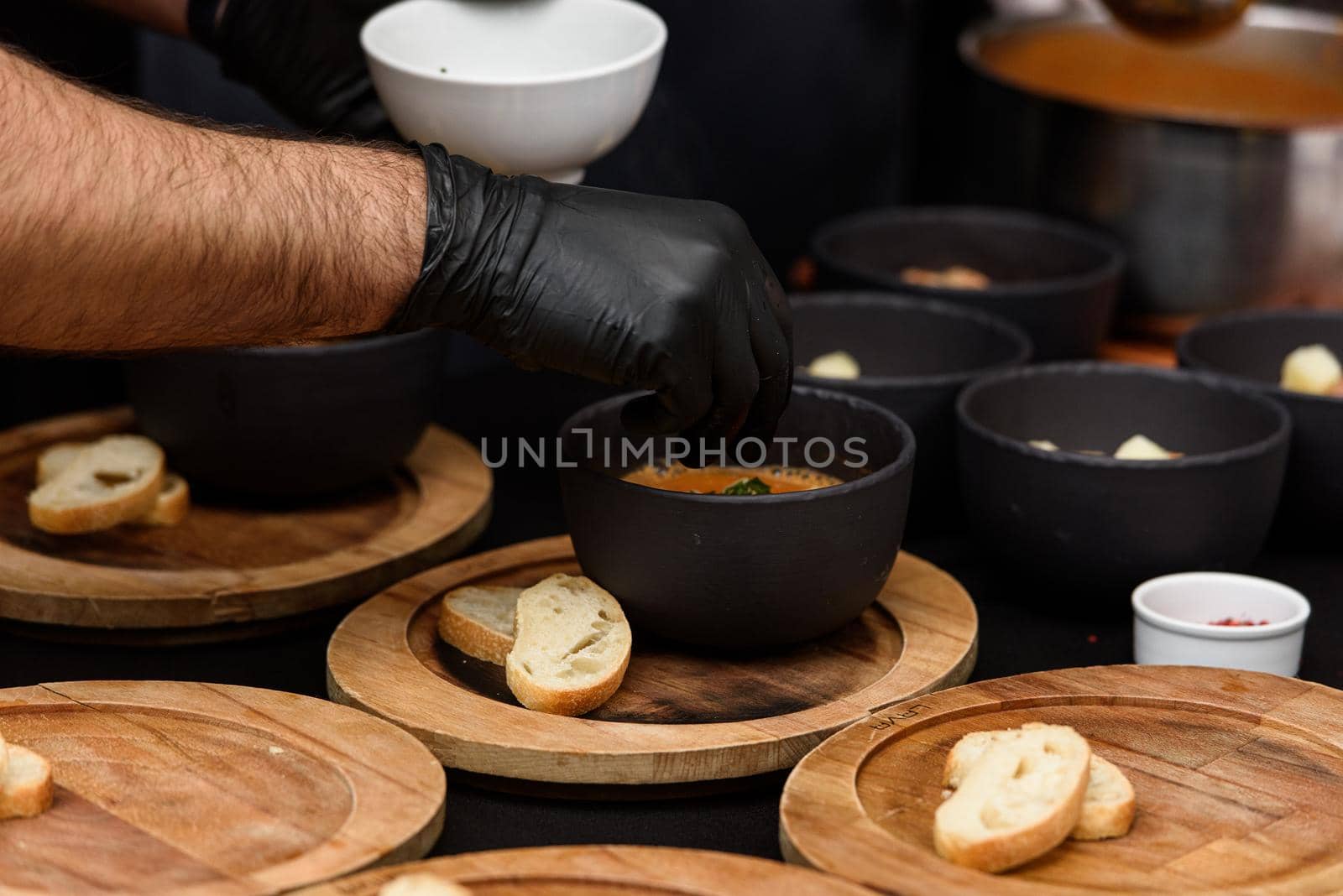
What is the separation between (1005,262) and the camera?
239 centimetres

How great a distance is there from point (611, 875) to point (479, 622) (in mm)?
424

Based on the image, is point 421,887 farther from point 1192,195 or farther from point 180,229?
point 1192,195

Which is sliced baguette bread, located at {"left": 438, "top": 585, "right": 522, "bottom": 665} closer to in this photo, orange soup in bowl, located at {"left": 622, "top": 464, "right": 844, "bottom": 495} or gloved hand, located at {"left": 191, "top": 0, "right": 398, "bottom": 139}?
orange soup in bowl, located at {"left": 622, "top": 464, "right": 844, "bottom": 495}

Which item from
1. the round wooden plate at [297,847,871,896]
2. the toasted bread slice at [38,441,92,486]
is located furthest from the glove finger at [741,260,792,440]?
the toasted bread slice at [38,441,92,486]

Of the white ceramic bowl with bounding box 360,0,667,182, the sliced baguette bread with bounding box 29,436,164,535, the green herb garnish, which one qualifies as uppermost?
the white ceramic bowl with bounding box 360,0,667,182

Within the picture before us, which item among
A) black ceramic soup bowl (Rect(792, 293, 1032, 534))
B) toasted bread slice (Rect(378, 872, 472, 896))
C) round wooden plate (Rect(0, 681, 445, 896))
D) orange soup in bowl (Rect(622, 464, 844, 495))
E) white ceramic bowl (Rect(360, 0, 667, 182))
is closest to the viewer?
toasted bread slice (Rect(378, 872, 472, 896))

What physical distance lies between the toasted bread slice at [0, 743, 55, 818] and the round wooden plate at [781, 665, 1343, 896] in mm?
543

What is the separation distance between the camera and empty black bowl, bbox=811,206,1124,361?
6.74ft

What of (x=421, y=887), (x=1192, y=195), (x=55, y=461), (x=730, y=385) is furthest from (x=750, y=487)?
(x=1192, y=195)

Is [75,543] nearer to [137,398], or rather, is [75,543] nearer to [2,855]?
[137,398]

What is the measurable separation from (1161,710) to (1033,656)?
0.20 meters

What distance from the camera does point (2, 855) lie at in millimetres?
1141

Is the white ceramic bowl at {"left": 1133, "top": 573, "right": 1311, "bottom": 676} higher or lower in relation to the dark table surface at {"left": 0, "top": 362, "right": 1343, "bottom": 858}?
higher

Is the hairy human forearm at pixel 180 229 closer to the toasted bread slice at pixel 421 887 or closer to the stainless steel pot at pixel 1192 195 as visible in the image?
the toasted bread slice at pixel 421 887
